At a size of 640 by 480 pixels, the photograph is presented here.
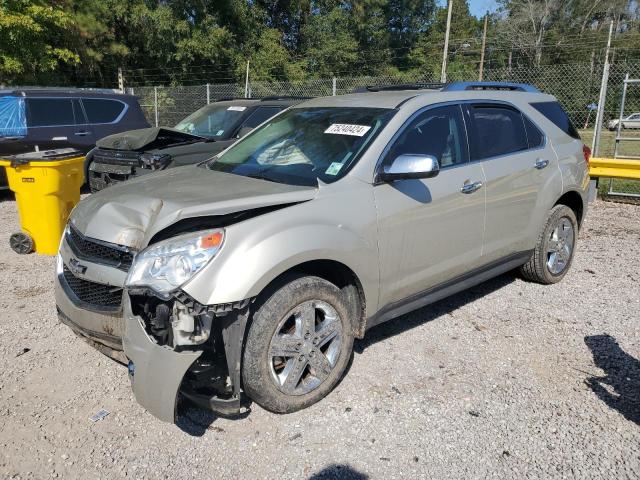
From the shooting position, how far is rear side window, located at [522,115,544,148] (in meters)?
4.76

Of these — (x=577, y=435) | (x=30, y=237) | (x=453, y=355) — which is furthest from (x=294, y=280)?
(x=30, y=237)

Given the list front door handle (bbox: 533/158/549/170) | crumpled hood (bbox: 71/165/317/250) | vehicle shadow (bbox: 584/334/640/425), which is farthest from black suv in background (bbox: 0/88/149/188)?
vehicle shadow (bbox: 584/334/640/425)

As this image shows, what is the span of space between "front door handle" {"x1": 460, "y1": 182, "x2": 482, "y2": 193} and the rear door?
131 millimetres

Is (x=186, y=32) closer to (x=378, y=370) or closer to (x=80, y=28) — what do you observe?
(x=80, y=28)

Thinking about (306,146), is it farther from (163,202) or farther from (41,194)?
(41,194)

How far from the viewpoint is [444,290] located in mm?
4039

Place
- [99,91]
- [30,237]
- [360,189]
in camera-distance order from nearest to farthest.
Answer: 1. [360,189]
2. [30,237]
3. [99,91]

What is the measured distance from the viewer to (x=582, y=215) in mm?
5465

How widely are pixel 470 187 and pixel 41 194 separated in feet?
15.4

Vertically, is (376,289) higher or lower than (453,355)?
higher

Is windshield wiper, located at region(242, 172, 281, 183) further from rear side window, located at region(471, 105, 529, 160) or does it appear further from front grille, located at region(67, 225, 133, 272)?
rear side window, located at region(471, 105, 529, 160)

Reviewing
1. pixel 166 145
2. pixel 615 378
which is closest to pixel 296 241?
pixel 615 378

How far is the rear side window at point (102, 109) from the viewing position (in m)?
9.63

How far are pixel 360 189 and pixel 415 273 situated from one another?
0.76 meters
